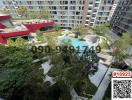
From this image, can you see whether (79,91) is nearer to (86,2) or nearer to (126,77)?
(126,77)

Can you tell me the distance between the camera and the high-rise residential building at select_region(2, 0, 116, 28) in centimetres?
6218

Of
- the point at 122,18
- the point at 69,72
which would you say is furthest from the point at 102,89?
the point at 122,18

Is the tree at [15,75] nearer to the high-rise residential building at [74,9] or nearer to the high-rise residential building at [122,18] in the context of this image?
the high-rise residential building at [122,18]

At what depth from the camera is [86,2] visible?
61625mm

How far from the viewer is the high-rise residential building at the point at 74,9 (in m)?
62.2

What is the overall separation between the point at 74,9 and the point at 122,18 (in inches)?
687

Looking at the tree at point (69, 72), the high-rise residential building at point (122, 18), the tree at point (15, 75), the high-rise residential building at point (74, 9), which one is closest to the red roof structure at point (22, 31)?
the high-rise residential building at point (74, 9)

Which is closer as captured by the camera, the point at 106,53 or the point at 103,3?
the point at 106,53

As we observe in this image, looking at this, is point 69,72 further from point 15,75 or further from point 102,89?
point 102,89

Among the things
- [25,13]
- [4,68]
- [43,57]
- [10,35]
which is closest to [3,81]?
[4,68]

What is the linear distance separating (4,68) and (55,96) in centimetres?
862

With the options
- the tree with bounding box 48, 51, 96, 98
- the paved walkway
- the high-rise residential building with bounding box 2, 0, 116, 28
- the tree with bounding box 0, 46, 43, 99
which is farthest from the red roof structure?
the tree with bounding box 48, 51, 96, 98

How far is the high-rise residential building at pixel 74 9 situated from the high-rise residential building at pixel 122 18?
197 inches

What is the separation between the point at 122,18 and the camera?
209ft
